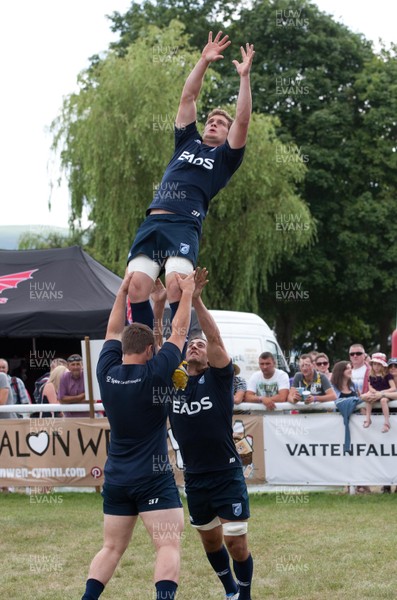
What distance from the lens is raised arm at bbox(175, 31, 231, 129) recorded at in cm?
698

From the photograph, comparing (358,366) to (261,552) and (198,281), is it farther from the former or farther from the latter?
(198,281)

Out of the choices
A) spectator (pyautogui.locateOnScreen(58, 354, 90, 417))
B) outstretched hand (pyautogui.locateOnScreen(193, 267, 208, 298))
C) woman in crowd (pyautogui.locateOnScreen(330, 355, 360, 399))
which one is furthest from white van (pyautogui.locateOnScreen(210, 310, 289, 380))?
outstretched hand (pyautogui.locateOnScreen(193, 267, 208, 298))

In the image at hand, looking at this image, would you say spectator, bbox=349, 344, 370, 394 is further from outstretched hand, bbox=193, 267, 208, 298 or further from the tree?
the tree

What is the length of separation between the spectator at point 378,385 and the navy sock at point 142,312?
18.7 feet

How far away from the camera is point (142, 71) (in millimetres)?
26547

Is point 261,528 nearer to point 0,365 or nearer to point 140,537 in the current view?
point 140,537

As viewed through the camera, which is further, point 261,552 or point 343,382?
point 343,382

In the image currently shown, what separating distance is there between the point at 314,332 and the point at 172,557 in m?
35.3

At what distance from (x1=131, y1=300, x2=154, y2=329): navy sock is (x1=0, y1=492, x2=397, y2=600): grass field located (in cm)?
213

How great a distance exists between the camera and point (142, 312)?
661 cm

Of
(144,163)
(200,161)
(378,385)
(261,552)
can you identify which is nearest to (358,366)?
(378,385)

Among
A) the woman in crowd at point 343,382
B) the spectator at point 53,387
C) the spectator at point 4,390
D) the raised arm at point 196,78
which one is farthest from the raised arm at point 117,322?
the spectator at point 53,387

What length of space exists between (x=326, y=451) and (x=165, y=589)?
6.55 metres

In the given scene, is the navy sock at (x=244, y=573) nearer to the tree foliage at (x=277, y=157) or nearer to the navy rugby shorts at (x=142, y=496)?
the navy rugby shorts at (x=142, y=496)
